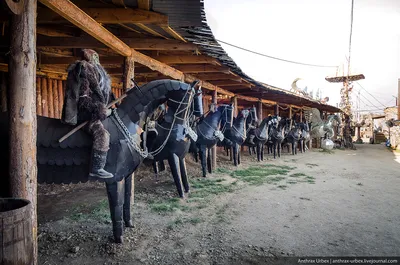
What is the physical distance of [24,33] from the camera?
2578 mm

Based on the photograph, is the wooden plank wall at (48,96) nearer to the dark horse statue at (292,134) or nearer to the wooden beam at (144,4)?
the wooden beam at (144,4)

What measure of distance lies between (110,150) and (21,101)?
131 centimetres

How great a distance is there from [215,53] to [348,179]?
21.6 ft

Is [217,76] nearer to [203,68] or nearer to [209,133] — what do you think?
[203,68]

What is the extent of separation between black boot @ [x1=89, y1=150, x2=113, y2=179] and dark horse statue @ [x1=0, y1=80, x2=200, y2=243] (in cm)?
21

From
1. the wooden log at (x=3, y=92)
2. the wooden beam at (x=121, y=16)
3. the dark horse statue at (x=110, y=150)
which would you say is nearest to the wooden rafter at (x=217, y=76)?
the wooden beam at (x=121, y=16)

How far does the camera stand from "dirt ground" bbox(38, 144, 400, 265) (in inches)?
137

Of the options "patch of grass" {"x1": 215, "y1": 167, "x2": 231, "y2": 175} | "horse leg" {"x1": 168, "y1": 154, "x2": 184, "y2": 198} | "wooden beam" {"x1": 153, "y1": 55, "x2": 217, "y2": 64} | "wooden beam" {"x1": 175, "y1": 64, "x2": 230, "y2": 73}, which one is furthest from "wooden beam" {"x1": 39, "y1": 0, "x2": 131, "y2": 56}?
"patch of grass" {"x1": 215, "y1": 167, "x2": 231, "y2": 175}

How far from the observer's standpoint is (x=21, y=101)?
257 cm

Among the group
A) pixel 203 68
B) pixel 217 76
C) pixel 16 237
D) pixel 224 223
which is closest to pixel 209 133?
pixel 217 76

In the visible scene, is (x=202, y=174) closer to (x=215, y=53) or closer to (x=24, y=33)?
(x=215, y=53)

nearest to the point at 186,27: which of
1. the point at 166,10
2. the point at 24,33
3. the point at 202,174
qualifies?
the point at 166,10

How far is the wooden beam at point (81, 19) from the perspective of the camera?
9.92 feet

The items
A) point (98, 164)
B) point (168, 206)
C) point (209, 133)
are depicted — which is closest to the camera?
point (98, 164)
